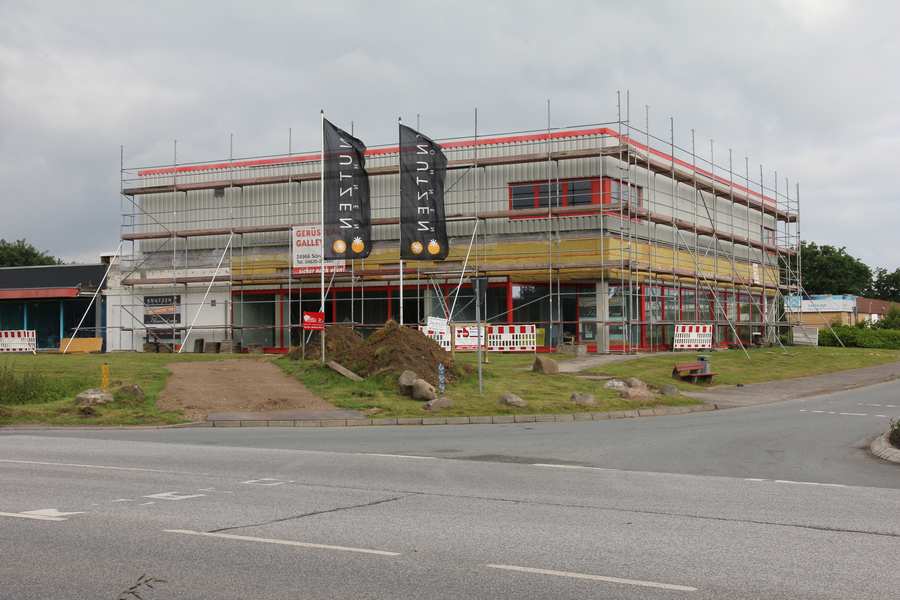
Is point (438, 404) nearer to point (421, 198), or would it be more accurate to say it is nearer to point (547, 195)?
point (421, 198)

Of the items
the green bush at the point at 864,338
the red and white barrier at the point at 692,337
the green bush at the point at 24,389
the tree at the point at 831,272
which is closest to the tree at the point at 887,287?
the tree at the point at 831,272

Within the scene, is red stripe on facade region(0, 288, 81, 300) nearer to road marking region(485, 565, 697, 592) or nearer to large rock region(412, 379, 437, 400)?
large rock region(412, 379, 437, 400)

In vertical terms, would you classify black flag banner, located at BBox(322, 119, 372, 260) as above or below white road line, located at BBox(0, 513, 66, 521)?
above

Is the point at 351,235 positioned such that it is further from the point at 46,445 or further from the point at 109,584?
the point at 109,584

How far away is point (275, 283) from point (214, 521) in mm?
36112

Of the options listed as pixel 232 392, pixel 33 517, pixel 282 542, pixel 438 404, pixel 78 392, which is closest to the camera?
pixel 282 542

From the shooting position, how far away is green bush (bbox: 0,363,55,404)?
21.8 m

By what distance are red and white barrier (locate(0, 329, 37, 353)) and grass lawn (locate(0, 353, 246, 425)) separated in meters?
11.1

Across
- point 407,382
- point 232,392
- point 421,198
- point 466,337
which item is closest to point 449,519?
point 407,382

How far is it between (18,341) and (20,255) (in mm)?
51227

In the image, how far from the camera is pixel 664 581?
6273 mm

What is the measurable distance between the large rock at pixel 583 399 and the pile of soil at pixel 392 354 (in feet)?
12.1

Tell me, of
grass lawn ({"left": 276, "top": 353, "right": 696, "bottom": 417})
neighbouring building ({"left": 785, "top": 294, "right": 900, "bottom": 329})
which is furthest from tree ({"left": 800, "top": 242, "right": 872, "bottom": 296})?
grass lawn ({"left": 276, "top": 353, "right": 696, "bottom": 417})

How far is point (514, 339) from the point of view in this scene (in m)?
36.6
